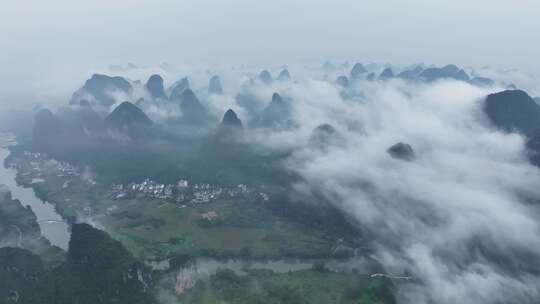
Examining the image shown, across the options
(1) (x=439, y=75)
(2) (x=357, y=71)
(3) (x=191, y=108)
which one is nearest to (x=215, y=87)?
(3) (x=191, y=108)

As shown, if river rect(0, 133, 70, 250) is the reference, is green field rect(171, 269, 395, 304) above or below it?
above

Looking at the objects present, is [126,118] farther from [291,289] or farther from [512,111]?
[512,111]

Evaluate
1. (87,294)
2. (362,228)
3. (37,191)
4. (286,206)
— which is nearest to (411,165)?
(362,228)

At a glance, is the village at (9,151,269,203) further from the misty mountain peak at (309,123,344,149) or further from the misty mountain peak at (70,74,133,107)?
the misty mountain peak at (70,74,133,107)

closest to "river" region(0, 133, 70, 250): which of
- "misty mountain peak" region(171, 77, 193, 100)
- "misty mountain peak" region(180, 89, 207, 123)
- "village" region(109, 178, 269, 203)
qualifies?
"village" region(109, 178, 269, 203)

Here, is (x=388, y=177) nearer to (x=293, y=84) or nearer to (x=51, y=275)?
(x=51, y=275)

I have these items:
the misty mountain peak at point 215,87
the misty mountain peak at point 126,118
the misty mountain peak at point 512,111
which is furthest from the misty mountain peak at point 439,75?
the misty mountain peak at point 126,118
